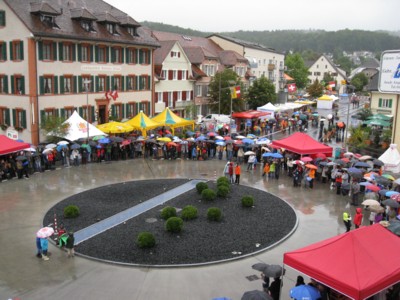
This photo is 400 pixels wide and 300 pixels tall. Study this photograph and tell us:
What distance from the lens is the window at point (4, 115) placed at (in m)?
37.1

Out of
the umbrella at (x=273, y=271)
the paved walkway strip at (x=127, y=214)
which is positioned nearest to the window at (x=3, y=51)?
the paved walkway strip at (x=127, y=214)

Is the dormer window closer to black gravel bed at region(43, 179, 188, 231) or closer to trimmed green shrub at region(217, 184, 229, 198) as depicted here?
black gravel bed at region(43, 179, 188, 231)

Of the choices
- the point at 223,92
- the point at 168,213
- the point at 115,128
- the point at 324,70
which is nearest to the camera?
the point at 168,213

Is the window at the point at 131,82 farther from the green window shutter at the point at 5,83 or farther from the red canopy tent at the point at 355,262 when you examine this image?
the red canopy tent at the point at 355,262

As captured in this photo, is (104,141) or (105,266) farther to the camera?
(104,141)

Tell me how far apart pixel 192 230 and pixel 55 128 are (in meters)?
18.6

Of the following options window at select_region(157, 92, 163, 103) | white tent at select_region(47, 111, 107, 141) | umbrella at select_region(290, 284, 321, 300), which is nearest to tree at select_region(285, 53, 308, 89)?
window at select_region(157, 92, 163, 103)

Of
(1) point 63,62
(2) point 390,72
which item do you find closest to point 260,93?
(1) point 63,62

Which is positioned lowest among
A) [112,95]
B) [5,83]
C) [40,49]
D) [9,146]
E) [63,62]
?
[9,146]

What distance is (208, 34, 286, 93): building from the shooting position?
72125 mm

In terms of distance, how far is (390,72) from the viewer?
30500 mm

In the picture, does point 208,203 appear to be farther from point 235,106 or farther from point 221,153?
point 235,106

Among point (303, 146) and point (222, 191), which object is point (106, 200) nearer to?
point (222, 191)

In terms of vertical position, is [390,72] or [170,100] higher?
[390,72]
